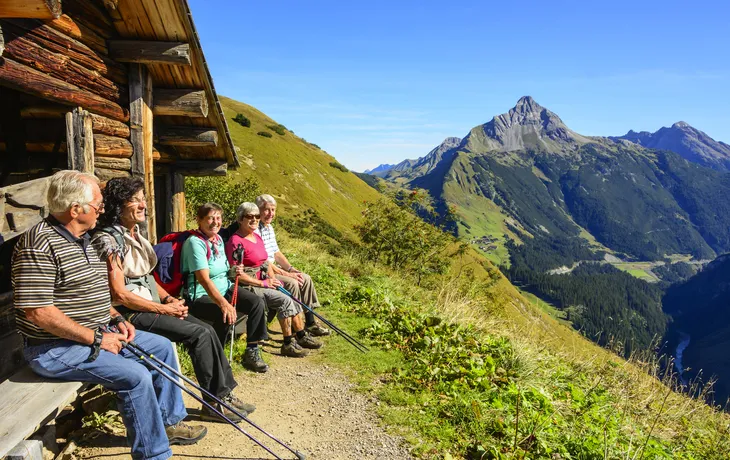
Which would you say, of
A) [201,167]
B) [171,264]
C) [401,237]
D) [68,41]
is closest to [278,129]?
[401,237]

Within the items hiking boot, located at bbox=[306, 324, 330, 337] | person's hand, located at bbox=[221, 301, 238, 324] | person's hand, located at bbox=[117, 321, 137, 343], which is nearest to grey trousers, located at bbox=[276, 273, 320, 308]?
hiking boot, located at bbox=[306, 324, 330, 337]

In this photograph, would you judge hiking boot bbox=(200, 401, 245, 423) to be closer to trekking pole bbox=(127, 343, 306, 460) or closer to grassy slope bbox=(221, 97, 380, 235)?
trekking pole bbox=(127, 343, 306, 460)

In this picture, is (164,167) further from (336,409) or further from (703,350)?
(703,350)

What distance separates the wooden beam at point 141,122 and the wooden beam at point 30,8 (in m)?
2.61

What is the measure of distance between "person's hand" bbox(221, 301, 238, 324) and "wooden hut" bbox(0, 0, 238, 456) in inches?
76.8

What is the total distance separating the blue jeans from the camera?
10.5 feet

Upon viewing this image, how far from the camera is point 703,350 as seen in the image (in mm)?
140125

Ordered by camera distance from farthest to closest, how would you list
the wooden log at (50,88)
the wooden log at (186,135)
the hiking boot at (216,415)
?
the wooden log at (186,135), the hiking boot at (216,415), the wooden log at (50,88)

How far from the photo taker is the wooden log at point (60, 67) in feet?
14.0

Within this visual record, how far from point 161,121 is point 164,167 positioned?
188 cm

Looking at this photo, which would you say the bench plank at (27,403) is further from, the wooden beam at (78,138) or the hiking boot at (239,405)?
the wooden beam at (78,138)

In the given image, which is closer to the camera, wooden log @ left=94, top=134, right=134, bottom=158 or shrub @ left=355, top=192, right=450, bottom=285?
wooden log @ left=94, top=134, right=134, bottom=158

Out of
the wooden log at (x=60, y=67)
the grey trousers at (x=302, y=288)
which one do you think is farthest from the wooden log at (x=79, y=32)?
the grey trousers at (x=302, y=288)

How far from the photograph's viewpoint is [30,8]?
3475mm
